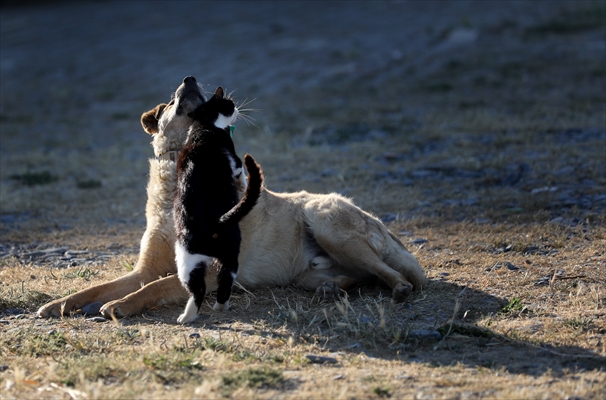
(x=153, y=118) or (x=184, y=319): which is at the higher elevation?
(x=153, y=118)

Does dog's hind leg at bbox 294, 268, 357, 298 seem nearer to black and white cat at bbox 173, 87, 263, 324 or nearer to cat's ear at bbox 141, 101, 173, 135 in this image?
black and white cat at bbox 173, 87, 263, 324

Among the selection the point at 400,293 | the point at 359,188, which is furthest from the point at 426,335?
the point at 359,188

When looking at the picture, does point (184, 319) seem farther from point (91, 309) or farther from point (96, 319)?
point (91, 309)

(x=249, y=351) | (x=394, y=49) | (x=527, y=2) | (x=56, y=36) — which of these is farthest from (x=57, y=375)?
(x=56, y=36)

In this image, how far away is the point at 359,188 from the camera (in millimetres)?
8922

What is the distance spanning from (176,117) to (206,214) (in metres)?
1.31

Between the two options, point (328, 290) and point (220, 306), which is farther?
point (328, 290)

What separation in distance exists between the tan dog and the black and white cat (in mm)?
660

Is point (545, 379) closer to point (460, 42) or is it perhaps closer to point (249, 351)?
point (249, 351)

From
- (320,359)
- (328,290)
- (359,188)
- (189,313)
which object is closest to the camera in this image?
(320,359)

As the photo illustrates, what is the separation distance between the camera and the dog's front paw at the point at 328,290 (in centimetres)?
534

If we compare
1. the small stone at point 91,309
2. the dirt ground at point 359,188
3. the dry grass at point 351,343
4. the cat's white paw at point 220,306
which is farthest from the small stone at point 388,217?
the small stone at point 91,309

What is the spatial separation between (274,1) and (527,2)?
933 centimetres

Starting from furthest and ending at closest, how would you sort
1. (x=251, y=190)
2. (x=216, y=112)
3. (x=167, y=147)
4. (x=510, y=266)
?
1. (x=510, y=266)
2. (x=167, y=147)
3. (x=216, y=112)
4. (x=251, y=190)
